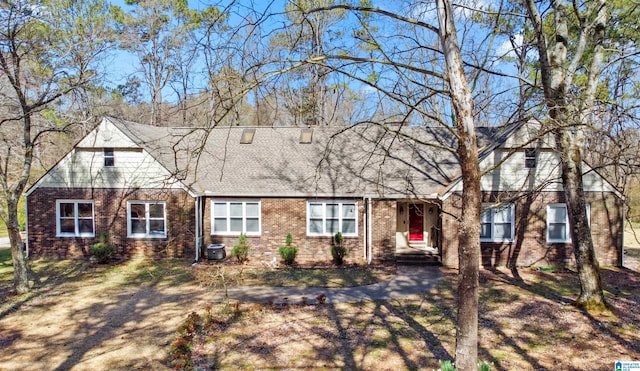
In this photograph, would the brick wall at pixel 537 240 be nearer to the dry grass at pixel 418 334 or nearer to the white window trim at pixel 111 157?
the dry grass at pixel 418 334

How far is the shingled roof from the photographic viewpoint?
14930 mm

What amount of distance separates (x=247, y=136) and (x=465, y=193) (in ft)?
47.6

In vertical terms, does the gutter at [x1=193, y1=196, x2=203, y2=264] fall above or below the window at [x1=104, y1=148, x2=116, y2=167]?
below

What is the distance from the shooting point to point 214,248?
1469 centimetres

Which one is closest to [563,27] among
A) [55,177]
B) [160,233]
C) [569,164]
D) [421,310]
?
[569,164]

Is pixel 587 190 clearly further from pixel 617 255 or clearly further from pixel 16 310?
pixel 16 310

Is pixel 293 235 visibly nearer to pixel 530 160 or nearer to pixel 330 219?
pixel 330 219

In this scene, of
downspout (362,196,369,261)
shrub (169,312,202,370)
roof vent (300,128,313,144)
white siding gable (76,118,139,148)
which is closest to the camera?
shrub (169,312,202,370)

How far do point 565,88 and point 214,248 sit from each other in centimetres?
1224

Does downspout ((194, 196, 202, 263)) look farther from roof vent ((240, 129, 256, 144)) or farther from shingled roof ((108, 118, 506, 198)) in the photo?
roof vent ((240, 129, 256, 144))

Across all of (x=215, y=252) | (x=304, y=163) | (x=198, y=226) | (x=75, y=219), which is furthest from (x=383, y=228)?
(x=75, y=219)

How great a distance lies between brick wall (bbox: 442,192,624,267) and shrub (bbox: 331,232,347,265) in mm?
3705

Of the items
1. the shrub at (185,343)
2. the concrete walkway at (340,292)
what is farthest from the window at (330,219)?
the shrub at (185,343)

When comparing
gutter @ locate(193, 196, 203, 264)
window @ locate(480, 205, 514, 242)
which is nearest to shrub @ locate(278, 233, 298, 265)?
gutter @ locate(193, 196, 203, 264)
